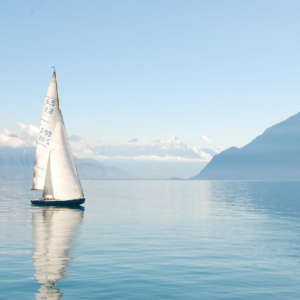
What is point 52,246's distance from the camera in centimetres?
3947

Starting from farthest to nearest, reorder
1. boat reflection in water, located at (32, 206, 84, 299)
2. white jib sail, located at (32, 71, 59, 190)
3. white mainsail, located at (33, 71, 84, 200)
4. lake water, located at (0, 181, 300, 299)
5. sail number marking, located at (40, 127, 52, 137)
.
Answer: sail number marking, located at (40, 127, 52, 137) < white jib sail, located at (32, 71, 59, 190) < white mainsail, located at (33, 71, 84, 200) < boat reflection in water, located at (32, 206, 84, 299) < lake water, located at (0, 181, 300, 299)

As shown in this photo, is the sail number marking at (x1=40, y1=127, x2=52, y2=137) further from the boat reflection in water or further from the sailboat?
the boat reflection in water

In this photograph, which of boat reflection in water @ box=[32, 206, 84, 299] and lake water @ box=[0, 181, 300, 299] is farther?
boat reflection in water @ box=[32, 206, 84, 299]

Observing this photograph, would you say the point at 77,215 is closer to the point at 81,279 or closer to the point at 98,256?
the point at 98,256

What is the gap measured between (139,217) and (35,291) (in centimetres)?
4514

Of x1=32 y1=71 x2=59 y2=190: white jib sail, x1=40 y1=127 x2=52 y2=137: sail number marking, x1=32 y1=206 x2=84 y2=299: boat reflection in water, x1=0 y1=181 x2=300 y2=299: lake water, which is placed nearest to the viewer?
x1=0 y1=181 x2=300 y2=299: lake water

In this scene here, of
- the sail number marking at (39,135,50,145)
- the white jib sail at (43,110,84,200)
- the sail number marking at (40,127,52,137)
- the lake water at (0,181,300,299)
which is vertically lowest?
the lake water at (0,181,300,299)

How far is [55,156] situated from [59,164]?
169 cm

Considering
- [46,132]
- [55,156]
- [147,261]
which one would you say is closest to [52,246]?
[147,261]

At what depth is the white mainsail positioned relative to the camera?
82.4 metres

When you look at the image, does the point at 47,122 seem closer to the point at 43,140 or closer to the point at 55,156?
the point at 43,140

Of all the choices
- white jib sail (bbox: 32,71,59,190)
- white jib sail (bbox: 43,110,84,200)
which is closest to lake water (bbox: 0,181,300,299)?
white jib sail (bbox: 43,110,84,200)

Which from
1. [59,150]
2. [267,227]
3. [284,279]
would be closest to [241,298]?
[284,279]

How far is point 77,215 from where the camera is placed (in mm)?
70938
